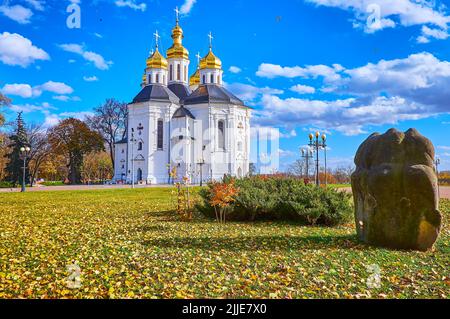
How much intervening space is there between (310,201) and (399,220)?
4.10m

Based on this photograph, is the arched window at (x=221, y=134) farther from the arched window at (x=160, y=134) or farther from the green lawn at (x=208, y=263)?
the green lawn at (x=208, y=263)

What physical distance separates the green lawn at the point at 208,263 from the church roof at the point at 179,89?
5282 centimetres

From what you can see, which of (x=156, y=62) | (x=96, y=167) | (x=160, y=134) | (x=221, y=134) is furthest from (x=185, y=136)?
(x=96, y=167)

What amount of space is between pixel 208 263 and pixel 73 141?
53665 millimetres

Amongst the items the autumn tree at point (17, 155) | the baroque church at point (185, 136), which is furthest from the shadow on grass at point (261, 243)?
the autumn tree at point (17, 155)

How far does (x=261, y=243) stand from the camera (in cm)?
763

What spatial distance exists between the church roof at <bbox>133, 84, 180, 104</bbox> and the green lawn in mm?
45556

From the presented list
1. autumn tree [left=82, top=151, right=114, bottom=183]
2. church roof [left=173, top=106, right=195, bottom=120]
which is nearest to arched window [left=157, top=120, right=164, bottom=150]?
church roof [left=173, top=106, right=195, bottom=120]

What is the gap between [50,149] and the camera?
5325 cm

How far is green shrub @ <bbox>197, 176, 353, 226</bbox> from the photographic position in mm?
10562

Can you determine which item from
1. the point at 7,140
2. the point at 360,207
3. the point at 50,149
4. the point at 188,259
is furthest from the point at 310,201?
the point at 7,140

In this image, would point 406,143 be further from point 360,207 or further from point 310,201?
point 310,201

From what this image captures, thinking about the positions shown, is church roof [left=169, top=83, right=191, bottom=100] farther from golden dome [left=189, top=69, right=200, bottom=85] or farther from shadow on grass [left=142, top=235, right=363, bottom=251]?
shadow on grass [left=142, top=235, right=363, bottom=251]
